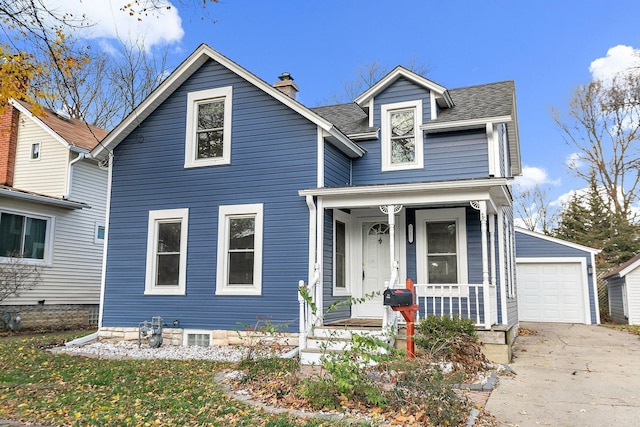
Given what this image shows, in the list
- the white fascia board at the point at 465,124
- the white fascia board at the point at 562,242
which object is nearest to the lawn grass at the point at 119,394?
the white fascia board at the point at 465,124

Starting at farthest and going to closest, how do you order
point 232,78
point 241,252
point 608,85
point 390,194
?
point 608,85, point 232,78, point 241,252, point 390,194

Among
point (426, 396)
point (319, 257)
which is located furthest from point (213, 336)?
point (426, 396)

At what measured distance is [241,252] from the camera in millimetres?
10070

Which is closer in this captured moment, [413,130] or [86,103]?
[413,130]

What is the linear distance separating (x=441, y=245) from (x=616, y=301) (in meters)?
11.1

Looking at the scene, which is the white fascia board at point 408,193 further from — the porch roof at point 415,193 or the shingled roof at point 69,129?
the shingled roof at point 69,129

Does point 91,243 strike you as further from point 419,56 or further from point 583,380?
→ point 419,56

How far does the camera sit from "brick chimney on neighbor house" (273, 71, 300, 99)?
12180 millimetres

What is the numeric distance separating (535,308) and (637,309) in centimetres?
308

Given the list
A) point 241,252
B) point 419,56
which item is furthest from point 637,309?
point 419,56

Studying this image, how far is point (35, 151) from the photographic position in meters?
16.0

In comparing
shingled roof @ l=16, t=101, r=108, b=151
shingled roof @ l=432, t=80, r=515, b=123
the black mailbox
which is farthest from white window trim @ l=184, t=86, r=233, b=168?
shingled roof @ l=16, t=101, r=108, b=151

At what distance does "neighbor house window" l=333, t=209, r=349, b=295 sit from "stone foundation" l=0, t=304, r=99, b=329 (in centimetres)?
905

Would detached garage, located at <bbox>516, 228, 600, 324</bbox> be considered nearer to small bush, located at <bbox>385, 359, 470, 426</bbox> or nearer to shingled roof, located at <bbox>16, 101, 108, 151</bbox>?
small bush, located at <bbox>385, 359, 470, 426</bbox>
